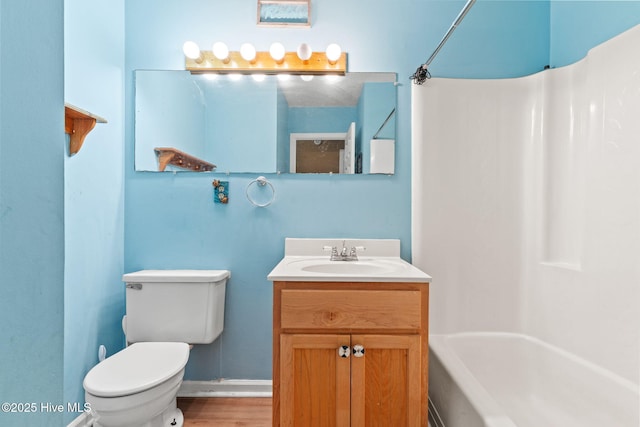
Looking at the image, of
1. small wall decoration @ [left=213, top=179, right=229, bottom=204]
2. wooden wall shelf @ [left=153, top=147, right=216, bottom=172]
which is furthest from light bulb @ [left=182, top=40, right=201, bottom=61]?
small wall decoration @ [left=213, top=179, right=229, bottom=204]

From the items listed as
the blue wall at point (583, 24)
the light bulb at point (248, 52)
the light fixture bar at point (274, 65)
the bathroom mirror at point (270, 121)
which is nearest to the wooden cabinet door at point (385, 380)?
the bathroom mirror at point (270, 121)

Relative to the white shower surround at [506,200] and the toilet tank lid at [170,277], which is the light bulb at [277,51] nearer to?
the white shower surround at [506,200]

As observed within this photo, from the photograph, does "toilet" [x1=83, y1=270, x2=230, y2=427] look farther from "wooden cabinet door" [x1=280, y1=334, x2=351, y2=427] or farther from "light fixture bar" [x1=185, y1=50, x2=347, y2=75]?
"light fixture bar" [x1=185, y1=50, x2=347, y2=75]

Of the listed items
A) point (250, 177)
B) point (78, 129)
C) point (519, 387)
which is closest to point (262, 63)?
point (250, 177)

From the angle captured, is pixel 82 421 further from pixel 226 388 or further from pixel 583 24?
pixel 583 24

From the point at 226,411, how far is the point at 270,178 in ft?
4.27

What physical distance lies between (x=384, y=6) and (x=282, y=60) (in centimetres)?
68

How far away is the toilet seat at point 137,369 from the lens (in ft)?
4.04

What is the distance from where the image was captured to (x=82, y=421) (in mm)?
1558

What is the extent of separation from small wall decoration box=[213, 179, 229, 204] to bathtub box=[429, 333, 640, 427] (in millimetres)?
1355

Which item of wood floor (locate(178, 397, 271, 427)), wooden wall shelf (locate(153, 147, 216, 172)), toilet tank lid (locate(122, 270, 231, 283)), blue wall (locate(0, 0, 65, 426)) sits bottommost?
wood floor (locate(178, 397, 271, 427))

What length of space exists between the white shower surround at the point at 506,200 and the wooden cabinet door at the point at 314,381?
0.75 m

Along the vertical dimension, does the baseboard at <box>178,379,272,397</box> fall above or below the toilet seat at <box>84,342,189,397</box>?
below

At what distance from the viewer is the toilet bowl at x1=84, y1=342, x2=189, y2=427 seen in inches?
47.8
